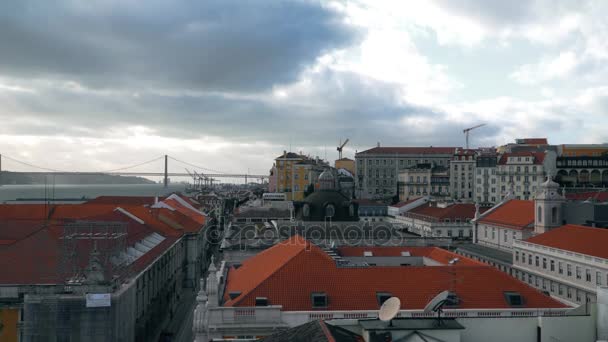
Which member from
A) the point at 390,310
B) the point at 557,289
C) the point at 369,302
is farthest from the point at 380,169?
the point at 390,310

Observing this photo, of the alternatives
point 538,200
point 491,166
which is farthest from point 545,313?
point 491,166

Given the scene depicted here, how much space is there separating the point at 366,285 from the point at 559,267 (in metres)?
29.0

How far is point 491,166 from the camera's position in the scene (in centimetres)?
11856

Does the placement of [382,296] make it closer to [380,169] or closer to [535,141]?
[380,169]

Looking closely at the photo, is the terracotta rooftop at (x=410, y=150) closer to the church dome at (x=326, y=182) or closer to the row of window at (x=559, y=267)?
the church dome at (x=326, y=182)

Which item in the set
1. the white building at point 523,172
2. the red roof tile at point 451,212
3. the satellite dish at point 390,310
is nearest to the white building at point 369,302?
the satellite dish at point 390,310

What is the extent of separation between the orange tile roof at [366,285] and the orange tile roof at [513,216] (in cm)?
3640

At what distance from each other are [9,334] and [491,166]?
104660 mm

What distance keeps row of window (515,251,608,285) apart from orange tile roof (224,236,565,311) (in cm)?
1869

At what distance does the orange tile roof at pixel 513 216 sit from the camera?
214 feet

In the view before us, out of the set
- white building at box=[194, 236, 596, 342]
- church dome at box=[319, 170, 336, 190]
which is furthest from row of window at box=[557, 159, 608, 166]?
→ white building at box=[194, 236, 596, 342]

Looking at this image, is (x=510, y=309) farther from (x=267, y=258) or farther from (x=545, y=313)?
(x=267, y=258)

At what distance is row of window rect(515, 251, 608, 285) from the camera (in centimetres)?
4548

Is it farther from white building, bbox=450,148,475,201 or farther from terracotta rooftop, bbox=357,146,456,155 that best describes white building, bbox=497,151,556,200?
terracotta rooftop, bbox=357,146,456,155
